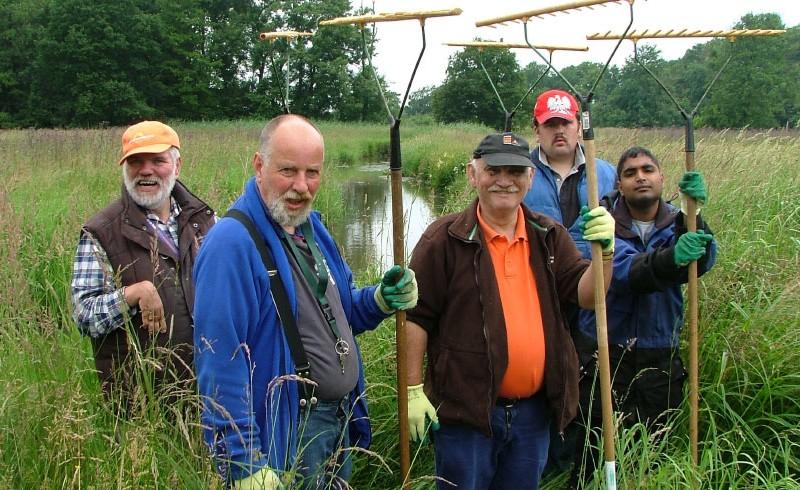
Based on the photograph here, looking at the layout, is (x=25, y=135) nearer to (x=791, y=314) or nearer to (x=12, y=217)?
(x=12, y=217)

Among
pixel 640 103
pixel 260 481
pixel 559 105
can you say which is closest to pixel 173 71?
pixel 640 103

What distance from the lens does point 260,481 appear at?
5.74ft

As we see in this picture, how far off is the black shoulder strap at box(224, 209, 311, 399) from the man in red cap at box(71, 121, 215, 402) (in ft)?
1.50

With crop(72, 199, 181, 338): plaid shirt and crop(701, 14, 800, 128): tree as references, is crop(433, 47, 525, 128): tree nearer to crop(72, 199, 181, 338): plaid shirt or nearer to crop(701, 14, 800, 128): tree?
crop(701, 14, 800, 128): tree

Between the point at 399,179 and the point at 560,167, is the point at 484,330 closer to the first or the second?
the point at 399,179

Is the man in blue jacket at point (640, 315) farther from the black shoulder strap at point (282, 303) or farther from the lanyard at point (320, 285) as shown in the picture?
the black shoulder strap at point (282, 303)

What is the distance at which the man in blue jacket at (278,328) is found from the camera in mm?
1777

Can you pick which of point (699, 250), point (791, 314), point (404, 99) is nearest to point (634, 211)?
point (699, 250)

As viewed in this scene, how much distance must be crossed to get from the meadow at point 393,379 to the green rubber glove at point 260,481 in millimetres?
120

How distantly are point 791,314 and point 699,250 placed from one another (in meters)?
1.22

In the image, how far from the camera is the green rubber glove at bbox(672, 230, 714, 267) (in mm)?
2584

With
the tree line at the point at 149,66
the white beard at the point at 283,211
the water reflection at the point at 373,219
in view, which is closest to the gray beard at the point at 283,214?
the white beard at the point at 283,211

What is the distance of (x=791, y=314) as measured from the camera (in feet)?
10.9

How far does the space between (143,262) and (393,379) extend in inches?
62.8
